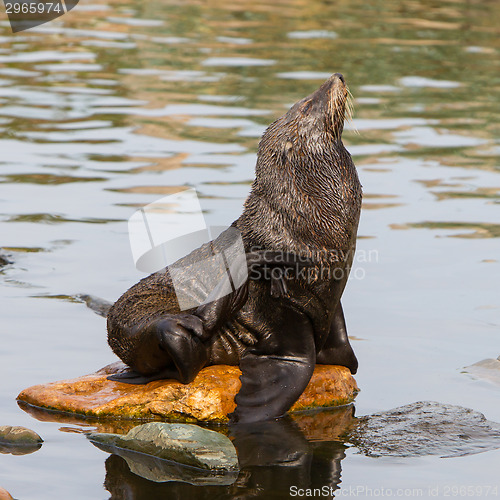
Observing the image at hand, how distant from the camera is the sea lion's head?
744 centimetres

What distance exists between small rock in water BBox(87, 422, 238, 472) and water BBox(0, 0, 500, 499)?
0.83ft

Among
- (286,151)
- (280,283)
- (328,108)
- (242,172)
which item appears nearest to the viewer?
(280,283)

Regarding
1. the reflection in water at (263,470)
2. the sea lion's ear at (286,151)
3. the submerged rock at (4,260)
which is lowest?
the submerged rock at (4,260)

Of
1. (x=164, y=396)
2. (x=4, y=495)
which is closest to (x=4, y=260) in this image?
(x=164, y=396)

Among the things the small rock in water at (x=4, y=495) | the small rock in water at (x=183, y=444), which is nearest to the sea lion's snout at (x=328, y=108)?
the small rock in water at (x=183, y=444)

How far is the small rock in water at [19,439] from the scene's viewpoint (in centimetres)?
654

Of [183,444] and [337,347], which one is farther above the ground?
[183,444]

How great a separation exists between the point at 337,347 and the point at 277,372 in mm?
676

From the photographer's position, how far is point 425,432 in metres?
6.95

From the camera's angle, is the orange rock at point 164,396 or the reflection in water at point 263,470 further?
the orange rock at point 164,396

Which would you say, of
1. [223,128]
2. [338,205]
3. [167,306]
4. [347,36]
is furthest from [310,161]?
[347,36]

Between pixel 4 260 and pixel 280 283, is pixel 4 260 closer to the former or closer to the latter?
pixel 4 260

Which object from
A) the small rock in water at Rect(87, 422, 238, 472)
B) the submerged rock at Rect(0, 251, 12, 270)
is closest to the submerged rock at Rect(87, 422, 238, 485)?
the small rock in water at Rect(87, 422, 238, 472)

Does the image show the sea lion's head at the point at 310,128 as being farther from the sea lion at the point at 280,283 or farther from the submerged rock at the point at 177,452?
the submerged rock at the point at 177,452
